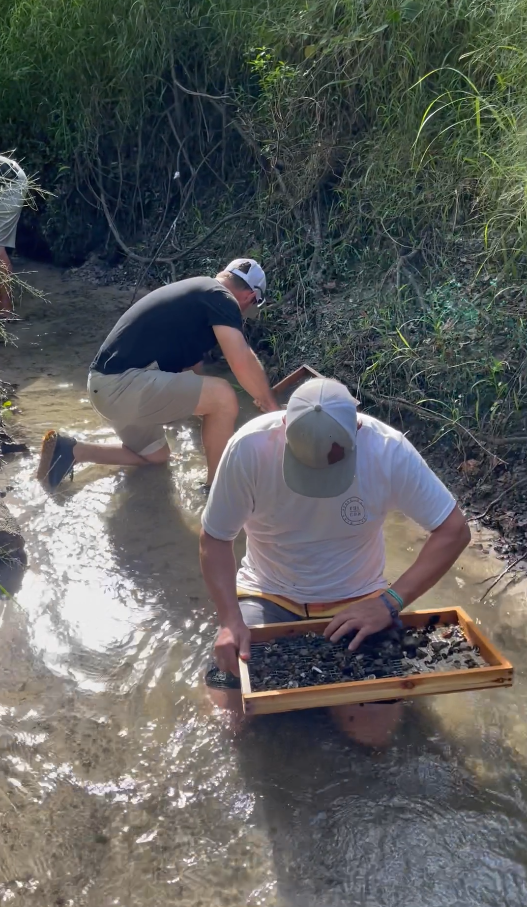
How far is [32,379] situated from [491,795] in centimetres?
421

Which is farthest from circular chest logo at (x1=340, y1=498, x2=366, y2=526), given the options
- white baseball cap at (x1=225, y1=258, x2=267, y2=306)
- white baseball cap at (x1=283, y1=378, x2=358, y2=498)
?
white baseball cap at (x1=225, y1=258, x2=267, y2=306)

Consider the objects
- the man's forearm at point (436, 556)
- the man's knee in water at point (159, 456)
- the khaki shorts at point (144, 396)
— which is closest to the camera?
the man's forearm at point (436, 556)

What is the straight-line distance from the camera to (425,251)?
5.22 m

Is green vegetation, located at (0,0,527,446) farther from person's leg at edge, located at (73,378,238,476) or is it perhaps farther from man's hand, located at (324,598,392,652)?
man's hand, located at (324,598,392,652)

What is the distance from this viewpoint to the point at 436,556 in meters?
2.74

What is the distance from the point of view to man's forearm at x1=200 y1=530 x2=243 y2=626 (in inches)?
110

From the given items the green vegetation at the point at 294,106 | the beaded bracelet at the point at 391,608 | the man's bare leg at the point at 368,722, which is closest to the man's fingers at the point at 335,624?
the beaded bracelet at the point at 391,608

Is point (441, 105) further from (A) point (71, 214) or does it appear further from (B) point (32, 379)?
(A) point (71, 214)

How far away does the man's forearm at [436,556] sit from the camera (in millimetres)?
2709

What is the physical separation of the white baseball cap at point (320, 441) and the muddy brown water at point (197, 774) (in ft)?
3.46

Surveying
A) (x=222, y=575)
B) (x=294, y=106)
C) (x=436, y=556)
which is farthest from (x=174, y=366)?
(x=294, y=106)

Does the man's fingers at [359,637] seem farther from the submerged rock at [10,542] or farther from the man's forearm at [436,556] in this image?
the submerged rock at [10,542]

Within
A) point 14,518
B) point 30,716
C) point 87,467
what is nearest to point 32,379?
point 87,467

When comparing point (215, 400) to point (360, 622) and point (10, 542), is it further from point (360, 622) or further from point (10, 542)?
point (360, 622)
